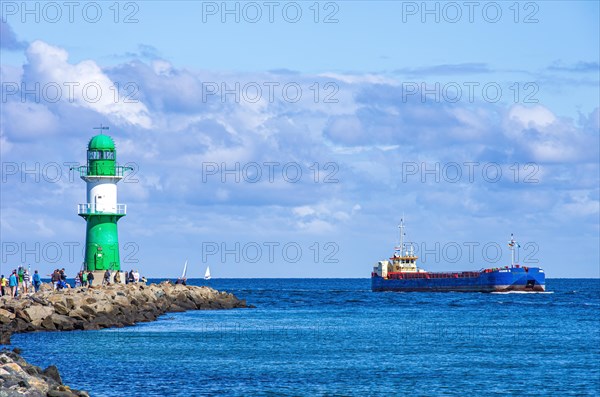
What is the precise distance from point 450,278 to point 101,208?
178 feet

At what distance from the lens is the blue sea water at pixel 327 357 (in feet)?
92.2

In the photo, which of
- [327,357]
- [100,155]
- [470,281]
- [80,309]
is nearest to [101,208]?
[100,155]

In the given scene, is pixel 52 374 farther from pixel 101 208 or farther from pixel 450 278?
pixel 450 278

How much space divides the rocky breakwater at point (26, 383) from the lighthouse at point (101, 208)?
34.6 metres

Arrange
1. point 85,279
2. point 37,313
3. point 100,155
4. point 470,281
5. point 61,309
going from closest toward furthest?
point 37,313 → point 61,309 → point 85,279 → point 100,155 → point 470,281

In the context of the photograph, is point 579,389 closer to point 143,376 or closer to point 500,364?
point 500,364

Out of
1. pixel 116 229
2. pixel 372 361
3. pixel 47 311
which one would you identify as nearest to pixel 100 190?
pixel 116 229

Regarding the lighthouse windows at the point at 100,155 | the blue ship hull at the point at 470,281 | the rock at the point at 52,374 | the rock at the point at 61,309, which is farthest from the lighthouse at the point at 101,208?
the blue ship hull at the point at 470,281

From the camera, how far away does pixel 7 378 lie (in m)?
22.1

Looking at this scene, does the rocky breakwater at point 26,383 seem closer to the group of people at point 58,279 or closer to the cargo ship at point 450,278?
the group of people at point 58,279

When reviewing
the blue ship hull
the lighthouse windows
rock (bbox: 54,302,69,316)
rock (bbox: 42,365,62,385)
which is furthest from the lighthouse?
the blue ship hull

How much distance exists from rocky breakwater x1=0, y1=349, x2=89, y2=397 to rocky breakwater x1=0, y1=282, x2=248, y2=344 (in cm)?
1256

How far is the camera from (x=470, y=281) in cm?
10312

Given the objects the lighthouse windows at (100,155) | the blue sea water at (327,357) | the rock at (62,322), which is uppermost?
the lighthouse windows at (100,155)
